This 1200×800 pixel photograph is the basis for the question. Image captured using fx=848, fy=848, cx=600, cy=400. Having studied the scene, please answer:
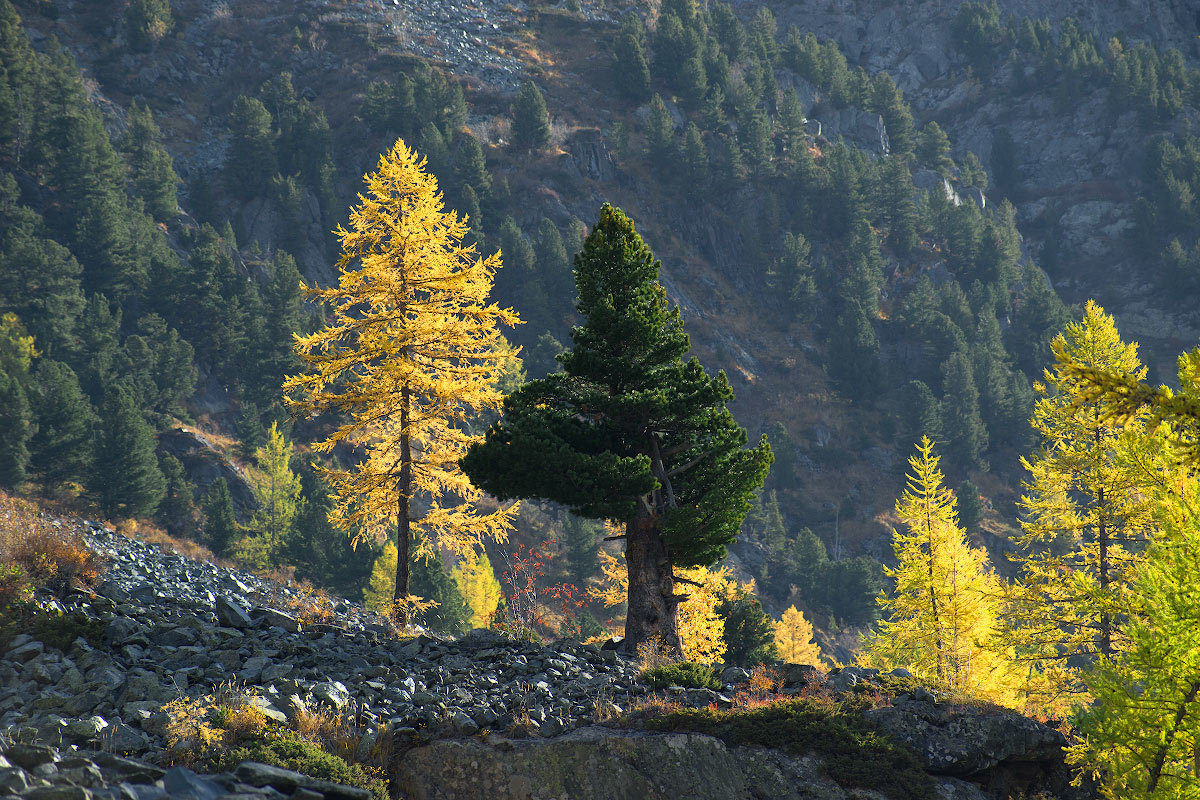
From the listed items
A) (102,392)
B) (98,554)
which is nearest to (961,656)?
(98,554)

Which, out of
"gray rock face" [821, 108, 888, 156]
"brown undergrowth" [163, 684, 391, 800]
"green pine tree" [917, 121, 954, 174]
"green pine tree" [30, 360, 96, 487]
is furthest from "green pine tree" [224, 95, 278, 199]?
"brown undergrowth" [163, 684, 391, 800]

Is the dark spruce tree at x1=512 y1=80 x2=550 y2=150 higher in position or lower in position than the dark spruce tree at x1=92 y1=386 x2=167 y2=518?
higher

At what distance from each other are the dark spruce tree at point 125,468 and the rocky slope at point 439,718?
3330cm

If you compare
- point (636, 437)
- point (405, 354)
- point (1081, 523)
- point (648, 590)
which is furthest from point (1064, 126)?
point (648, 590)

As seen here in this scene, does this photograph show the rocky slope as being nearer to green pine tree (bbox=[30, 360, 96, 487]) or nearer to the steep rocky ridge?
green pine tree (bbox=[30, 360, 96, 487])

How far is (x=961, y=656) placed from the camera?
963 inches

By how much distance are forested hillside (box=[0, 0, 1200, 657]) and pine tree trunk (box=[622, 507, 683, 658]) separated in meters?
26.6

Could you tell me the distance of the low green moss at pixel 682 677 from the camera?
13.4 meters

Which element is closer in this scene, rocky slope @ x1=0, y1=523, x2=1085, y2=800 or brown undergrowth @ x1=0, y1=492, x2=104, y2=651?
rocky slope @ x1=0, y1=523, x2=1085, y2=800

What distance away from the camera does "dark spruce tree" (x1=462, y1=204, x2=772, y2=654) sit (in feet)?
51.3

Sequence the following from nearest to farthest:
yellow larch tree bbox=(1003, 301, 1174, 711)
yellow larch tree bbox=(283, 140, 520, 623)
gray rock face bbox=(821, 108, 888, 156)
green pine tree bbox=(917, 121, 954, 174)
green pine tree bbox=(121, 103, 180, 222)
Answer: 1. yellow larch tree bbox=(1003, 301, 1174, 711)
2. yellow larch tree bbox=(283, 140, 520, 623)
3. green pine tree bbox=(121, 103, 180, 222)
4. green pine tree bbox=(917, 121, 954, 174)
5. gray rock face bbox=(821, 108, 888, 156)

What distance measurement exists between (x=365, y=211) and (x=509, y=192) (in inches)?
3067

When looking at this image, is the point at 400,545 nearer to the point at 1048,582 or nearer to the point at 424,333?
the point at 424,333

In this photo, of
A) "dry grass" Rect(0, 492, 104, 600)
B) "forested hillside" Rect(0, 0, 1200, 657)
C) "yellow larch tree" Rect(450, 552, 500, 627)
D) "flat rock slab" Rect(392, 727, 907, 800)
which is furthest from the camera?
"forested hillside" Rect(0, 0, 1200, 657)
